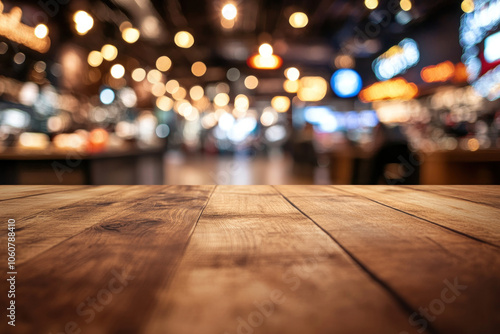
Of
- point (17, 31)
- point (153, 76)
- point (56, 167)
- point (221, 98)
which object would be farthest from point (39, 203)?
point (221, 98)

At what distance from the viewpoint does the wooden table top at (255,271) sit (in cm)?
31

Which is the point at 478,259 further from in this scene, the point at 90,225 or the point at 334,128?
the point at 334,128

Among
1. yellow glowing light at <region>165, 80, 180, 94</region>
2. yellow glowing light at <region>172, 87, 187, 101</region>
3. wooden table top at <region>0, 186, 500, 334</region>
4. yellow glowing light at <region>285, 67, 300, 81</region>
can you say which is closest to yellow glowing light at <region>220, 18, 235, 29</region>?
yellow glowing light at <region>285, 67, 300, 81</region>

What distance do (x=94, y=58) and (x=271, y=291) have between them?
8.17 m

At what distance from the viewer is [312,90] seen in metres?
6.87

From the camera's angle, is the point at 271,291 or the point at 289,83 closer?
the point at 271,291

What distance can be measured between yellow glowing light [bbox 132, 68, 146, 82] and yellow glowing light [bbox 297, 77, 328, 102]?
16.8ft

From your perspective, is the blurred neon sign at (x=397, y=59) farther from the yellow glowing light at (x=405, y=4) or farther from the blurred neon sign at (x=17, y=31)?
the blurred neon sign at (x=17, y=31)

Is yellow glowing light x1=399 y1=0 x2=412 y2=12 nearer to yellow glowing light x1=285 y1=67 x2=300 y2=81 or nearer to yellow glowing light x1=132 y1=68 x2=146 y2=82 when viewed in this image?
yellow glowing light x1=285 y1=67 x2=300 y2=81

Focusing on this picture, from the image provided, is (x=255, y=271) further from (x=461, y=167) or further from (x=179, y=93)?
(x=179, y=93)

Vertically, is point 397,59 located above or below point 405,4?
below

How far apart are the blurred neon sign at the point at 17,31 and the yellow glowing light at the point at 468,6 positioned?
666cm

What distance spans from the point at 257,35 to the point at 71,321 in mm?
9053

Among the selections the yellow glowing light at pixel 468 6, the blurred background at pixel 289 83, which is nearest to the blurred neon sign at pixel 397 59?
the blurred background at pixel 289 83
